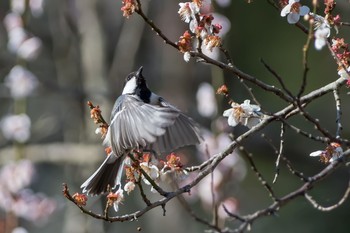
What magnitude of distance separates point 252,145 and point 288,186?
6.55ft

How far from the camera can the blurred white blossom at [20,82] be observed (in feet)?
16.9

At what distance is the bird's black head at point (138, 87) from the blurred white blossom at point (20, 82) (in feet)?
6.07

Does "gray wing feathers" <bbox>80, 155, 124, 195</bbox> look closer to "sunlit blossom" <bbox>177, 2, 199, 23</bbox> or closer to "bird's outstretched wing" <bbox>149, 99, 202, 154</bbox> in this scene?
"bird's outstretched wing" <bbox>149, 99, 202, 154</bbox>

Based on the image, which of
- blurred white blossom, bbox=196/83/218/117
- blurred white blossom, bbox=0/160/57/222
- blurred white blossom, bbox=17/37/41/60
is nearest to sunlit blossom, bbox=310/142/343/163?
blurred white blossom, bbox=196/83/218/117

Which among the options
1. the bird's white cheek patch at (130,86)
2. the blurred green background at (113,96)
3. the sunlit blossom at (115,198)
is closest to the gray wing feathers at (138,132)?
the sunlit blossom at (115,198)

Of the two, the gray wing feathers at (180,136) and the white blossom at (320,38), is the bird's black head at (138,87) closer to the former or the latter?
the gray wing feathers at (180,136)

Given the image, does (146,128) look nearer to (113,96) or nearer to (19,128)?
(19,128)

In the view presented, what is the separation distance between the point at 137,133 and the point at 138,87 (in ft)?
3.08

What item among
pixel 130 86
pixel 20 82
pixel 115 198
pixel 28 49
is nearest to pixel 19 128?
pixel 20 82

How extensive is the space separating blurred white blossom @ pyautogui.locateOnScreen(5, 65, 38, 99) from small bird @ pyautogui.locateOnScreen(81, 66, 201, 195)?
2075 mm

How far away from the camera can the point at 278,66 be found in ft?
27.5

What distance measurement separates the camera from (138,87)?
3.37 m

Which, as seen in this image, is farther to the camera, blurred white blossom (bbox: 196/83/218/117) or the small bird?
blurred white blossom (bbox: 196/83/218/117)

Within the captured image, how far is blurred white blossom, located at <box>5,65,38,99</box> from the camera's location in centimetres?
514
